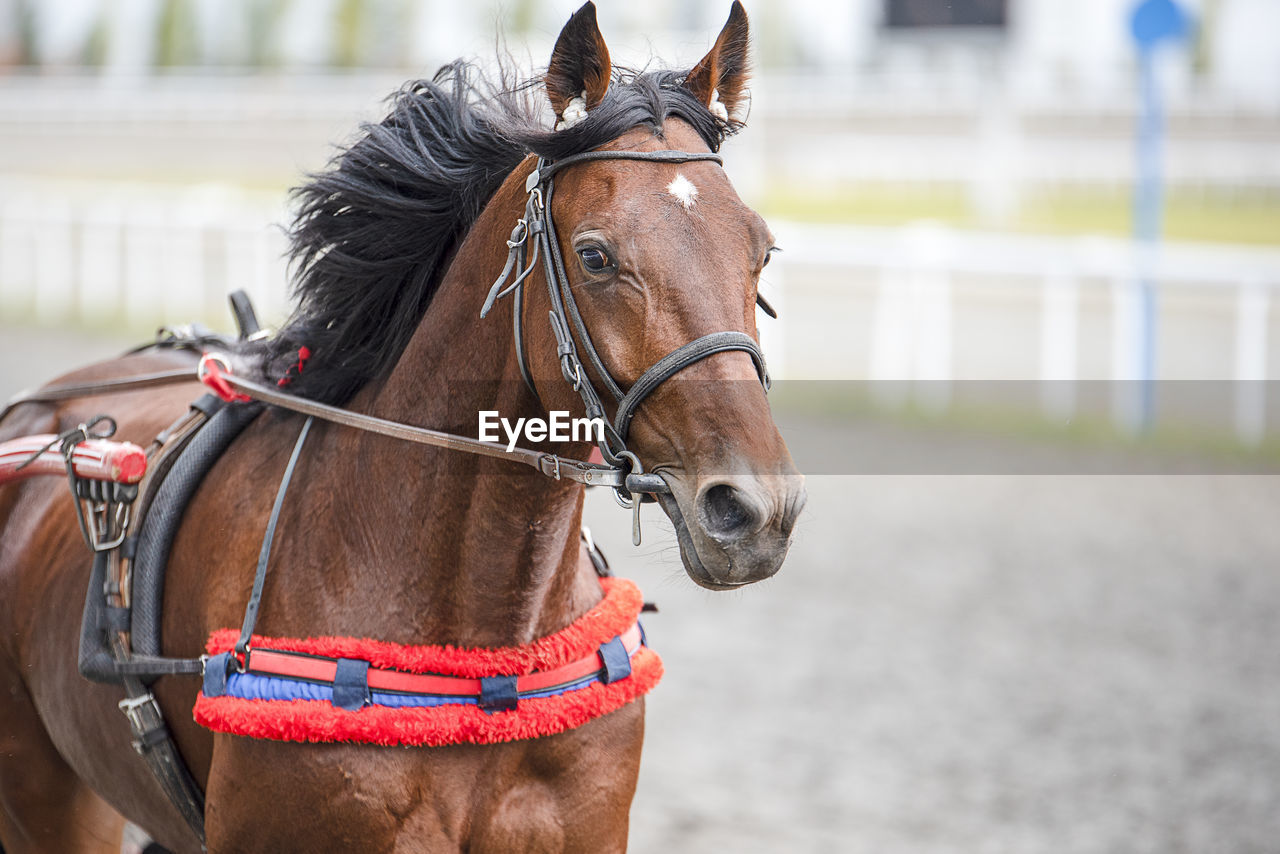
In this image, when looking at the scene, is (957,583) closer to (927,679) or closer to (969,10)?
(927,679)

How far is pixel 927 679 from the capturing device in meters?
5.47

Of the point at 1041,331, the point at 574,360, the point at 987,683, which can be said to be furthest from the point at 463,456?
the point at 1041,331

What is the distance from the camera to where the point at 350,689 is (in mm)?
2125

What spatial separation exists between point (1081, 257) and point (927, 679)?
219 inches

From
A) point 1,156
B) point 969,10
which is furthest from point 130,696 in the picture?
point 1,156

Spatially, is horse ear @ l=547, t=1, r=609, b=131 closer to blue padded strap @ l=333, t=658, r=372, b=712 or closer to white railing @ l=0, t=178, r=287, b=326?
blue padded strap @ l=333, t=658, r=372, b=712

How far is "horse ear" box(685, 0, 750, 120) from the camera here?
2182 mm

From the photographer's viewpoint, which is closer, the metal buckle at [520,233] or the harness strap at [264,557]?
the metal buckle at [520,233]

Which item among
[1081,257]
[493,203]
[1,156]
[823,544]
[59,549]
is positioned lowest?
[823,544]

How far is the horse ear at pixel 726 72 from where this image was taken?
2.18 m

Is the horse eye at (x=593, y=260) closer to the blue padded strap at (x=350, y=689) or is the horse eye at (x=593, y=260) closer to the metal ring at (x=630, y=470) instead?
the metal ring at (x=630, y=470)

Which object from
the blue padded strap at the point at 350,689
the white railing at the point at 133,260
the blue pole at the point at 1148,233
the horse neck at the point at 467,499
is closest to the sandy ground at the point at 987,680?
the horse neck at the point at 467,499

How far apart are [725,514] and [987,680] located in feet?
13.2

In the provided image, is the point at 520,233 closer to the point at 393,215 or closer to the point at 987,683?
the point at 393,215
